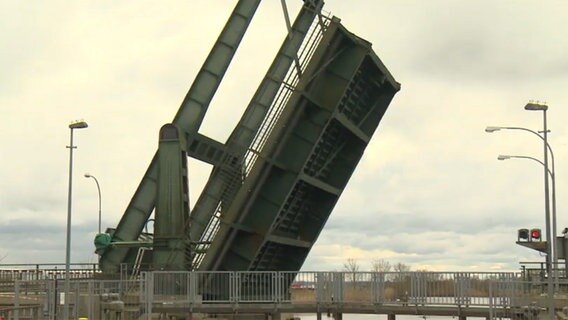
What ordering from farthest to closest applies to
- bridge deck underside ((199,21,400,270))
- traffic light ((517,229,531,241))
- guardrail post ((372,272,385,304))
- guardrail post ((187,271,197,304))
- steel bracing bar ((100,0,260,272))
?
steel bracing bar ((100,0,260,272)), guardrail post ((372,272,385,304)), guardrail post ((187,271,197,304)), bridge deck underside ((199,21,400,270)), traffic light ((517,229,531,241))

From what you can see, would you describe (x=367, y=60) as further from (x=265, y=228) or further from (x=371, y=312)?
(x=371, y=312)

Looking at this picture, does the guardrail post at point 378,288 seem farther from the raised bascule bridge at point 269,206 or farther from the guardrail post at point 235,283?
the guardrail post at point 235,283

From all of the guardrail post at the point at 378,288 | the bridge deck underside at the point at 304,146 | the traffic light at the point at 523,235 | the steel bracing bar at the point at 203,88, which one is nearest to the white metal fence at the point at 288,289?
the guardrail post at the point at 378,288

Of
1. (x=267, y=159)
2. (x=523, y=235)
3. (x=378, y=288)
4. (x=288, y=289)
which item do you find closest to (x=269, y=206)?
(x=267, y=159)

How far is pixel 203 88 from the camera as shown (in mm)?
27438

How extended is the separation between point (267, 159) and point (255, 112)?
4330 mm

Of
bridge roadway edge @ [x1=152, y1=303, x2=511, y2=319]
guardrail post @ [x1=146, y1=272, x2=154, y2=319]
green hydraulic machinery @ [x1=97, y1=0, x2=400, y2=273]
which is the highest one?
green hydraulic machinery @ [x1=97, y1=0, x2=400, y2=273]

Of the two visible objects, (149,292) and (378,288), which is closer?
(149,292)

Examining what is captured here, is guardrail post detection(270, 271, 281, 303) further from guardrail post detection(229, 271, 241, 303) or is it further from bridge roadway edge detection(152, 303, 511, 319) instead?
guardrail post detection(229, 271, 241, 303)

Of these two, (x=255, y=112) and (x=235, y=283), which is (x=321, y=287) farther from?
(x=255, y=112)

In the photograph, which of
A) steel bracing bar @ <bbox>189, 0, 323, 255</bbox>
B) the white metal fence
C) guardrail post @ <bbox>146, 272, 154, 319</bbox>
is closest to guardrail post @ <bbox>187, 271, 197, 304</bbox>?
the white metal fence

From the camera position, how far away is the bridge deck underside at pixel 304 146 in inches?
966

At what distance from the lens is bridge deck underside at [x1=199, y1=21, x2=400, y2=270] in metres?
24.5

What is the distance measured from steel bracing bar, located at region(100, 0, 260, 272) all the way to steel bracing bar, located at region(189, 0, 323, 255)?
1.38 m
